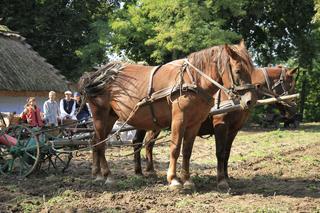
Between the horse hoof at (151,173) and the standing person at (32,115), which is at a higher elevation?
the standing person at (32,115)

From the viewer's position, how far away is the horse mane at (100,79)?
28.0 feet

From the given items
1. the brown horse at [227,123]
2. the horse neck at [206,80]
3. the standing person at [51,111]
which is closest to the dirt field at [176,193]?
the brown horse at [227,123]

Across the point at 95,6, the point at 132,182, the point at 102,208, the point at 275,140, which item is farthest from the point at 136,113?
the point at 95,6

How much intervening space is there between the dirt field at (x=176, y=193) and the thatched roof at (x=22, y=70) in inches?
388

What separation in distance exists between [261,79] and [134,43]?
15.6 metres

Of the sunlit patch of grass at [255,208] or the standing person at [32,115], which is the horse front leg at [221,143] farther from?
the standing person at [32,115]

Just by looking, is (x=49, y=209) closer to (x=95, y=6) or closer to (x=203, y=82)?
(x=203, y=82)

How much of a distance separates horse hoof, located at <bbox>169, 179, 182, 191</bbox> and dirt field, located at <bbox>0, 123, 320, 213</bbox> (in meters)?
0.09

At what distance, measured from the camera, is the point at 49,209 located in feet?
20.9

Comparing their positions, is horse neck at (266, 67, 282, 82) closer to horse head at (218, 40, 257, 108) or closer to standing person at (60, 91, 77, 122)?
horse head at (218, 40, 257, 108)

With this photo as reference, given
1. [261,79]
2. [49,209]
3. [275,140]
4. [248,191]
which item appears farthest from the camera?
[275,140]

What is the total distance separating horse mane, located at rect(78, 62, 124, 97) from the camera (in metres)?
8.55

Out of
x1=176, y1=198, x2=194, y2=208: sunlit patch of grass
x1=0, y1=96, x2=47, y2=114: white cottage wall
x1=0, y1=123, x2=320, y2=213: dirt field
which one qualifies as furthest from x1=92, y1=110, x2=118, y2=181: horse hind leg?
x1=0, y1=96, x2=47, y2=114: white cottage wall

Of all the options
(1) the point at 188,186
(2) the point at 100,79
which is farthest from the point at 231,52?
(2) the point at 100,79
